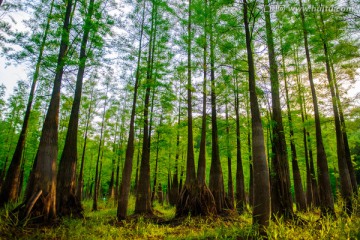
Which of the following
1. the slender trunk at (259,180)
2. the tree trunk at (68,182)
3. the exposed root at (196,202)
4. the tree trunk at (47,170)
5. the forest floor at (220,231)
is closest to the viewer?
the forest floor at (220,231)

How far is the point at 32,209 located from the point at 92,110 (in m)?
13.2

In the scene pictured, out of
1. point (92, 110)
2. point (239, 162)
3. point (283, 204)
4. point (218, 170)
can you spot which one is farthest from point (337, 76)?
point (92, 110)

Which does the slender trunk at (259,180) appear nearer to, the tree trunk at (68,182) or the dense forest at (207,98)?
the dense forest at (207,98)

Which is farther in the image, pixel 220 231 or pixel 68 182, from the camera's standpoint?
pixel 68 182

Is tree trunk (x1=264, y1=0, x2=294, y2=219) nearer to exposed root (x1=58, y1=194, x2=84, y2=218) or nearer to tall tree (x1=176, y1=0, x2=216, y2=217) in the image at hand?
tall tree (x1=176, y1=0, x2=216, y2=217)

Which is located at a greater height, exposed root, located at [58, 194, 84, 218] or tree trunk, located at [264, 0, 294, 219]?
A: tree trunk, located at [264, 0, 294, 219]

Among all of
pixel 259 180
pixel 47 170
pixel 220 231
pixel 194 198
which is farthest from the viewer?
pixel 194 198

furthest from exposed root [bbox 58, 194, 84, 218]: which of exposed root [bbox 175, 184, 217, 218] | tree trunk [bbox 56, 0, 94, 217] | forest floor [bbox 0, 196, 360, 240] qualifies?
exposed root [bbox 175, 184, 217, 218]

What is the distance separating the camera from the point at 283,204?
734 cm

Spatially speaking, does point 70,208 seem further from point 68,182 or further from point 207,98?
point 207,98

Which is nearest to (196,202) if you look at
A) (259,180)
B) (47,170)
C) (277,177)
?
(277,177)

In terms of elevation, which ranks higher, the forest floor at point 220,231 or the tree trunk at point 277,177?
the tree trunk at point 277,177

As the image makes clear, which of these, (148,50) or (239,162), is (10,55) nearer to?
(148,50)

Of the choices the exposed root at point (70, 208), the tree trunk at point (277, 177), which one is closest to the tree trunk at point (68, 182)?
the exposed root at point (70, 208)
